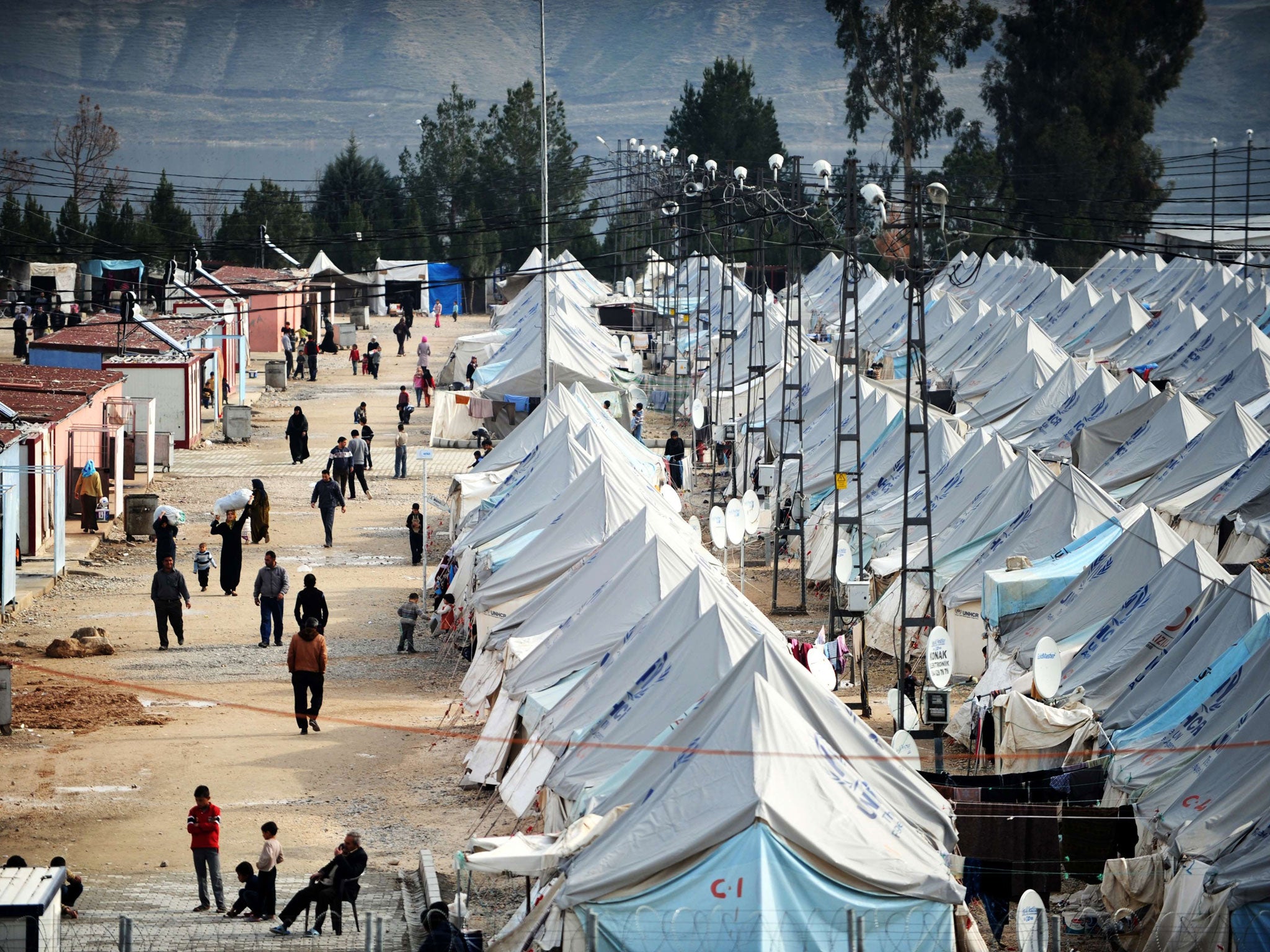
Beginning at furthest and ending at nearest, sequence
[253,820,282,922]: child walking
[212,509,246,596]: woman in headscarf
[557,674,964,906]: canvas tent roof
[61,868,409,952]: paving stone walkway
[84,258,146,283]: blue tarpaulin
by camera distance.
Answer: [84,258,146,283]: blue tarpaulin → [212,509,246,596]: woman in headscarf → [253,820,282,922]: child walking → [61,868,409,952]: paving stone walkway → [557,674,964,906]: canvas tent roof

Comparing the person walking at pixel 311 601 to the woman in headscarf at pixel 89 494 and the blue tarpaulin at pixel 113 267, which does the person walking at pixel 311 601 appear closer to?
the woman in headscarf at pixel 89 494

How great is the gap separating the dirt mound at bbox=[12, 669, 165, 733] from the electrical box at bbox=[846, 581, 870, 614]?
25.0 feet

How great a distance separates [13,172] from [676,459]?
65.9 metres

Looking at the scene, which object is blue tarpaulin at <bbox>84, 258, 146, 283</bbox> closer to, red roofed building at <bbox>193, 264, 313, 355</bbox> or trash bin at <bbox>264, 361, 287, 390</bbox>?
red roofed building at <bbox>193, 264, 313, 355</bbox>

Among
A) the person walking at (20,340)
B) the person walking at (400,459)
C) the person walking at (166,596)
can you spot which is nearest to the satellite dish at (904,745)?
the person walking at (166,596)

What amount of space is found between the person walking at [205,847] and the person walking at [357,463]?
2030 cm

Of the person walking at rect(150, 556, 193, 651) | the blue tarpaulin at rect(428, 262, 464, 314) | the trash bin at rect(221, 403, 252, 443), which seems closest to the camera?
the person walking at rect(150, 556, 193, 651)

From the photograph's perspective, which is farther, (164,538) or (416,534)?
(416,534)

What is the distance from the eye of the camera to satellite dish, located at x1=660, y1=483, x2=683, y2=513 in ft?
73.1

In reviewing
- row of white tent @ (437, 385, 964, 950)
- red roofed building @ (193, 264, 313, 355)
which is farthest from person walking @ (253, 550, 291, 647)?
red roofed building @ (193, 264, 313, 355)

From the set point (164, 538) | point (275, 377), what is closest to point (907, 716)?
point (164, 538)

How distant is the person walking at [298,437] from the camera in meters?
35.8

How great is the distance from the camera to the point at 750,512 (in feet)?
77.2

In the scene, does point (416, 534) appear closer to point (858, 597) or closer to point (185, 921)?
point (858, 597)
